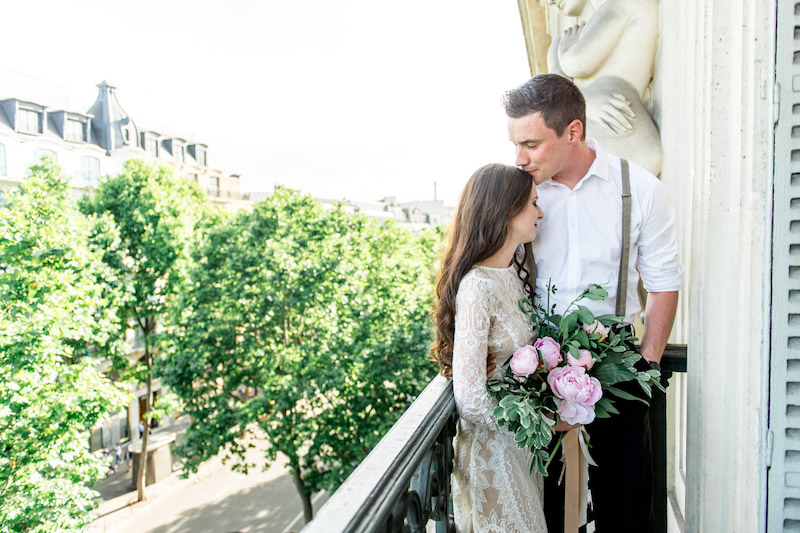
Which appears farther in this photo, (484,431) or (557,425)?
(484,431)

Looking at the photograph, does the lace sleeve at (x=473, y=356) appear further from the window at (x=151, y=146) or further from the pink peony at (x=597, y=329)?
the window at (x=151, y=146)

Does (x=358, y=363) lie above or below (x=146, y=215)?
below

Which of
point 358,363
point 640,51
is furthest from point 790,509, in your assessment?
point 358,363

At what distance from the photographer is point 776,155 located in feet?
4.50

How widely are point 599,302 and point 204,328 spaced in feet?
40.9

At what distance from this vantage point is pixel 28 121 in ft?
91.1

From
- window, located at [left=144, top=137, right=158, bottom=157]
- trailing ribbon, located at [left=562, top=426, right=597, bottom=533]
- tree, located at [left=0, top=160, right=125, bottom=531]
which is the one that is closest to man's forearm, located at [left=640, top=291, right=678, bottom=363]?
trailing ribbon, located at [left=562, top=426, right=597, bottom=533]

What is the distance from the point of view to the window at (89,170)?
99.8 ft

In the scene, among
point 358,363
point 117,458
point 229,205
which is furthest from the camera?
point 229,205

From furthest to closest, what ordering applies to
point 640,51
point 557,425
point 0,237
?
point 0,237 < point 640,51 < point 557,425

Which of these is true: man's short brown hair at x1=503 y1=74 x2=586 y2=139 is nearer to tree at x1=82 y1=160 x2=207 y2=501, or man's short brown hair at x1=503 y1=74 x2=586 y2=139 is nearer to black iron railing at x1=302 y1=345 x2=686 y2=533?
black iron railing at x1=302 y1=345 x2=686 y2=533

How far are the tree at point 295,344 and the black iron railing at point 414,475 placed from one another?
32.9ft

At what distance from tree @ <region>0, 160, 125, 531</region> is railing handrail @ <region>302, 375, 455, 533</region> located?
10.4 metres

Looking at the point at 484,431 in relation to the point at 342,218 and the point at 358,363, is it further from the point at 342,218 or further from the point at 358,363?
the point at 342,218
